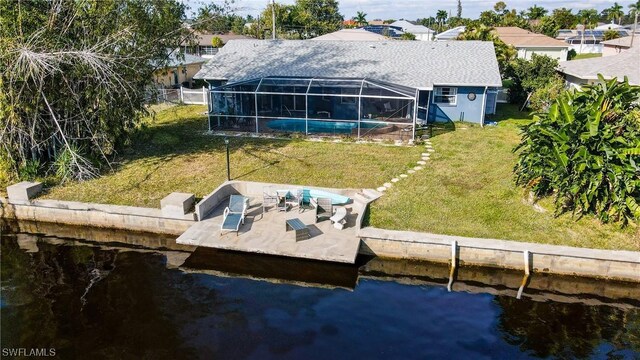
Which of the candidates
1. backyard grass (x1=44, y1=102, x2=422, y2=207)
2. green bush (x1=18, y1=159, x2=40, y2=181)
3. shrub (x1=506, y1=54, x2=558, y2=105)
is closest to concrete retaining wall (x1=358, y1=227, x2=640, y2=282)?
backyard grass (x1=44, y1=102, x2=422, y2=207)

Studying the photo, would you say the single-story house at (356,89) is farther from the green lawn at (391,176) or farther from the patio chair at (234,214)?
the patio chair at (234,214)

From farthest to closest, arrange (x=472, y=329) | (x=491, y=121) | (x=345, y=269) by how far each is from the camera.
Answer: (x=491, y=121), (x=345, y=269), (x=472, y=329)

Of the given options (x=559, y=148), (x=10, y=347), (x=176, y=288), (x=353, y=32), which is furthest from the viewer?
(x=353, y=32)

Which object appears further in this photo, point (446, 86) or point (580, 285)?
point (446, 86)

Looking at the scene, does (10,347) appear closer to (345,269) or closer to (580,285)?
(345,269)

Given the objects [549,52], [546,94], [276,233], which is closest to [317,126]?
[276,233]

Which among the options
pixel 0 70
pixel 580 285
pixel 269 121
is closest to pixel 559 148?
pixel 580 285

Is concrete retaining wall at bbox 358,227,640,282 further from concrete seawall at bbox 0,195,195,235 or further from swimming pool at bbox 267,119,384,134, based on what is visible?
swimming pool at bbox 267,119,384,134

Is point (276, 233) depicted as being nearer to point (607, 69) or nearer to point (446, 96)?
point (446, 96)
